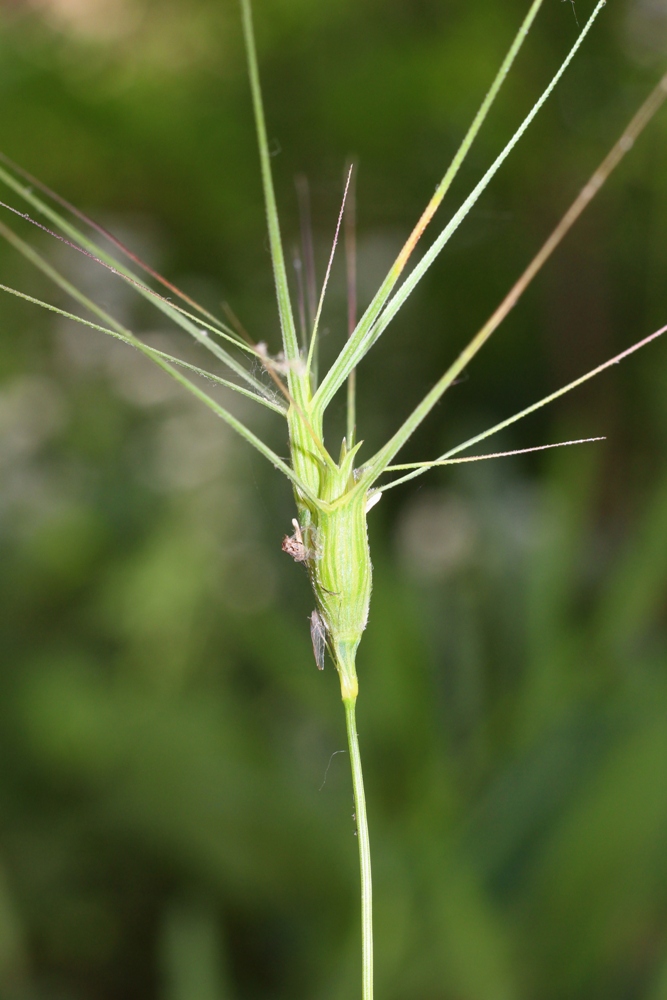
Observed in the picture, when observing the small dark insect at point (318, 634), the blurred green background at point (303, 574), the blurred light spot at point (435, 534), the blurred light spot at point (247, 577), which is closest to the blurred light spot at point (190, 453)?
the blurred green background at point (303, 574)

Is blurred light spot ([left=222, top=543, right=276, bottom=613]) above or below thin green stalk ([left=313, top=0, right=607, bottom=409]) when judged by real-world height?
above

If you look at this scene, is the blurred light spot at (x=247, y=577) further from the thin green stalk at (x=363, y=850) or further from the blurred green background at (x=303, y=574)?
the thin green stalk at (x=363, y=850)

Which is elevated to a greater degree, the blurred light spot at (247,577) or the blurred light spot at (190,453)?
the blurred light spot at (190,453)

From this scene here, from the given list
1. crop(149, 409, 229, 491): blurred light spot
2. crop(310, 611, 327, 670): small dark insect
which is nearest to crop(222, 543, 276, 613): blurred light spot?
crop(149, 409, 229, 491): blurred light spot

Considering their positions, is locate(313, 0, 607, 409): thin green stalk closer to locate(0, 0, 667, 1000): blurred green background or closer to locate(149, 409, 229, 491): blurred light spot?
locate(0, 0, 667, 1000): blurred green background

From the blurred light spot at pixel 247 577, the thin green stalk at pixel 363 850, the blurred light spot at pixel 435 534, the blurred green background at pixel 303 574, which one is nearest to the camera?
the thin green stalk at pixel 363 850

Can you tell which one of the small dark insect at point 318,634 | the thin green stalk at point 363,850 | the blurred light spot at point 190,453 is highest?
the blurred light spot at point 190,453

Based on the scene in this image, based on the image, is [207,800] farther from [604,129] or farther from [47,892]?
[604,129]
